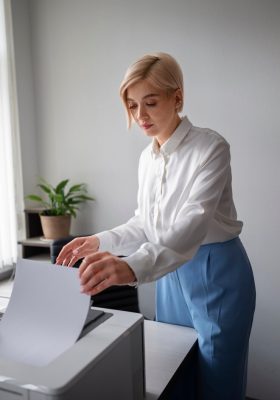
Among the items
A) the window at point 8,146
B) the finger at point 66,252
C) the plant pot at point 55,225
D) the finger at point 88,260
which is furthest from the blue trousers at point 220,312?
the window at point 8,146

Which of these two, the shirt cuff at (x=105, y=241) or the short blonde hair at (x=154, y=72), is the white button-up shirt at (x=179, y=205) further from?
the short blonde hair at (x=154, y=72)

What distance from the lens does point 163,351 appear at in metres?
1.05

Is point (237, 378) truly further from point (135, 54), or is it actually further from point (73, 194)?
point (135, 54)

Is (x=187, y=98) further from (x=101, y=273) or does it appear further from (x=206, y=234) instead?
(x=101, y=273)

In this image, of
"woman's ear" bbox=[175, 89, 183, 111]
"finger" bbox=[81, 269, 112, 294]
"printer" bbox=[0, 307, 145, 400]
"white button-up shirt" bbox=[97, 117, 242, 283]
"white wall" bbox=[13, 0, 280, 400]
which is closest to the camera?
"printer" bbox=[0, 307, 145, 400]

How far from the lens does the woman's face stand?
1.03m

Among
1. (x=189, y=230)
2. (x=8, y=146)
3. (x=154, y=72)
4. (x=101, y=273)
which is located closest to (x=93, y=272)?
(x=101, y=273)

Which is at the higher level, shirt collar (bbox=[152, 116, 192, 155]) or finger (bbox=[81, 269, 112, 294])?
shirt collar (bbox=[152, 116, 192, 155])

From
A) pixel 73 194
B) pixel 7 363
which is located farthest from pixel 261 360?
pixel 7 363

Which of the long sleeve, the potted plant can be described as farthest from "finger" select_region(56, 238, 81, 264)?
the potted plant

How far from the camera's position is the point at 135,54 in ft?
7.37

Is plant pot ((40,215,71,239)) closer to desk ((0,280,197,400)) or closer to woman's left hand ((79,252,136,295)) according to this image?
desk ((0,280,197,400))

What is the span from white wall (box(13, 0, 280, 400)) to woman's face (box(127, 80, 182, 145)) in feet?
3.33

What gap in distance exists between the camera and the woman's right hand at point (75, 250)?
0.99 meters
